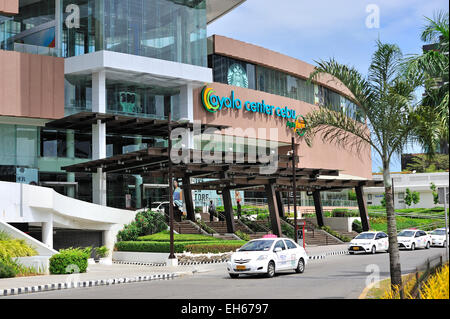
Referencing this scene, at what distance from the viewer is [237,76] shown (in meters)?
60.2

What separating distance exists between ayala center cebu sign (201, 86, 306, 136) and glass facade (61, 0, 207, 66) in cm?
561

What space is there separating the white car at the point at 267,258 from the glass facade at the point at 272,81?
1172 inches

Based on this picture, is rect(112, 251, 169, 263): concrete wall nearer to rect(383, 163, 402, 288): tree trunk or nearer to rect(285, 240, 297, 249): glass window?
rect(285, 240, 297, 249): glass window

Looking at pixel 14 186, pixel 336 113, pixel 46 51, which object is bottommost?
pixel 14 186

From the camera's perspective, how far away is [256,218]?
188 feet

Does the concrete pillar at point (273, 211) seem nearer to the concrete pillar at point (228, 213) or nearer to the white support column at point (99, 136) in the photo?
the concrete pillar at point (228, 213)

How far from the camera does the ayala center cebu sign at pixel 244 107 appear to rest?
54.9 metres

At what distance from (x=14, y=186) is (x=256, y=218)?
96.7 ft

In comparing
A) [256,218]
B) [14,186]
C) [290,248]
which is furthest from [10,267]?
[256,218]

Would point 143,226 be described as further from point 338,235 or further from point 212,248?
point 338,235

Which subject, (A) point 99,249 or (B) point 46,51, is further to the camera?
(B) point 46,51

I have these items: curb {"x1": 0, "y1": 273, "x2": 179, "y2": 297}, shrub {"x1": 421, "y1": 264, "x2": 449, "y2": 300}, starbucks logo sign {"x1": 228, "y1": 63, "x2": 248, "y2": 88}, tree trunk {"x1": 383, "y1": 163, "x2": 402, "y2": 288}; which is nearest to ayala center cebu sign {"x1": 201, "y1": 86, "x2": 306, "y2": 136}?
starbucks logo sign {"x1": 228, "y1": 63, "x2": 248, "y2": 88}

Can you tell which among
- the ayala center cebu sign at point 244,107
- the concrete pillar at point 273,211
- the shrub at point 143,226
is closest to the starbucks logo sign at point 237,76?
the ayala center cebu sign at point 244,107
